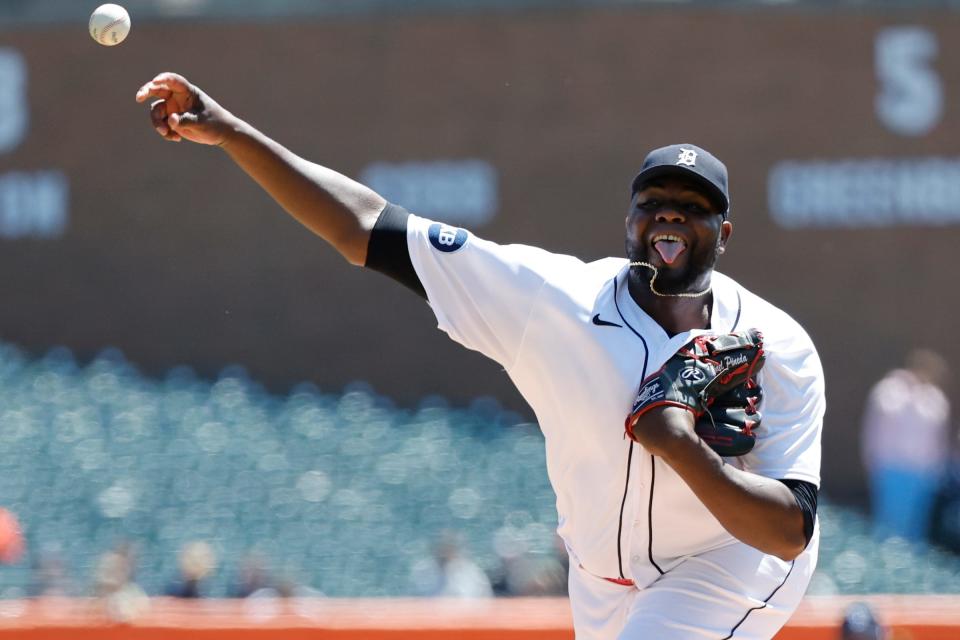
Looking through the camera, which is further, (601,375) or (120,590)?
(120,590)

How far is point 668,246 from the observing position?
10.8 ft

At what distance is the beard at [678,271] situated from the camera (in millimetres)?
3336

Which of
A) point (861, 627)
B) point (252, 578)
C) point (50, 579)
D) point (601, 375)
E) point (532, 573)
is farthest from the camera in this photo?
point (50, 579)

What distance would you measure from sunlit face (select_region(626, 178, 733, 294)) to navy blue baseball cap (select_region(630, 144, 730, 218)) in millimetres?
18

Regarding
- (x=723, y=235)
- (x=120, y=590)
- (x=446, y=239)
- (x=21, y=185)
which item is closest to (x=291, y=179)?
(x=446, y=239)

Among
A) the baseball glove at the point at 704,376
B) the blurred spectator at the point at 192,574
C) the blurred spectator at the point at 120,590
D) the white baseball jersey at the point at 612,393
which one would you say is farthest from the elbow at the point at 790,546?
the blurred spectator at the point at 192,574

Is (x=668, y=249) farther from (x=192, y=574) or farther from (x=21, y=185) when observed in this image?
(x=21, y=185)

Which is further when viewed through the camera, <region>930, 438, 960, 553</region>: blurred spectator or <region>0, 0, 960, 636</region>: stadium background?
<region>0, 0, 960, 636</region>: stadium background

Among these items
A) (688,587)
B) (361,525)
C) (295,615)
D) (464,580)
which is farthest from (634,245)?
(361,525)

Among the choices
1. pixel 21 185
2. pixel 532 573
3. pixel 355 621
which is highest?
pixel 21 185

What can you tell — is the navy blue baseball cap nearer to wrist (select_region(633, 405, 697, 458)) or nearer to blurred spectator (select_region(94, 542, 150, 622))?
wrist (select_region(633, 405, 697, 458))

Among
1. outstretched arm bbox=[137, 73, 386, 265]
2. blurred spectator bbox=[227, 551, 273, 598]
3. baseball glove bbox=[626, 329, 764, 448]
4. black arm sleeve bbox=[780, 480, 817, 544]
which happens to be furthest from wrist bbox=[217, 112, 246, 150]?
blurred spectator bbox=[227, 551, 273, 598]

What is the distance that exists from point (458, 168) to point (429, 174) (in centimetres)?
29

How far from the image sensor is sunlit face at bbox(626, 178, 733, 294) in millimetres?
3314
